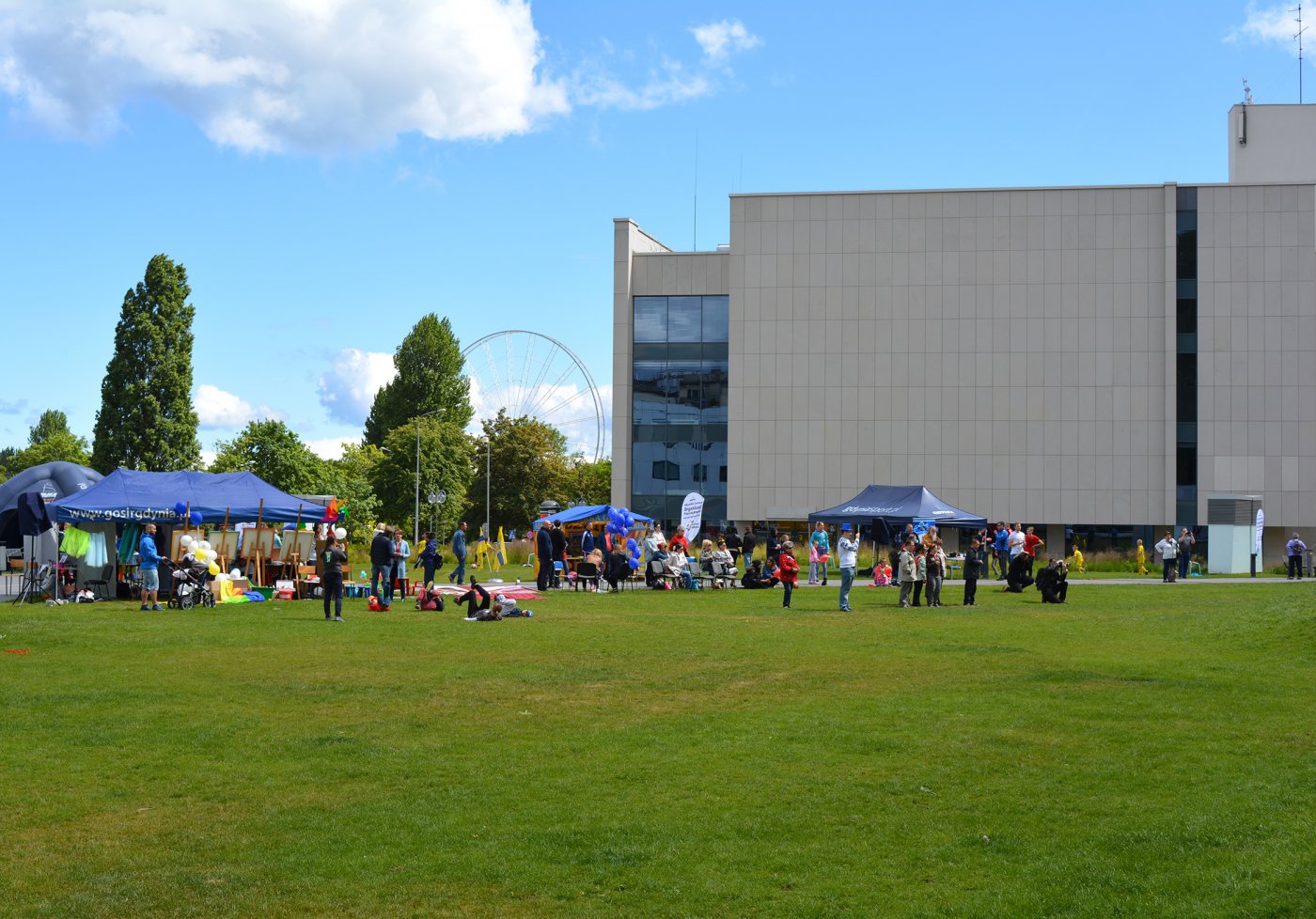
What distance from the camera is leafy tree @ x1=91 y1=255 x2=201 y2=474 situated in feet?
220

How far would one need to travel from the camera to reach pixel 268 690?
15.9m

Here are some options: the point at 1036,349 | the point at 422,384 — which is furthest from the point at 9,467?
the point at 1036,349

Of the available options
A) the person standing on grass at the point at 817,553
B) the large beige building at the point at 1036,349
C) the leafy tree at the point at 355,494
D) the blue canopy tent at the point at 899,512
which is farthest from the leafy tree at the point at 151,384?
the person standing on grass at the point at 817,553

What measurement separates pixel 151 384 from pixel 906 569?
49041 mm

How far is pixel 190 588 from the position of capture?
94.0ft

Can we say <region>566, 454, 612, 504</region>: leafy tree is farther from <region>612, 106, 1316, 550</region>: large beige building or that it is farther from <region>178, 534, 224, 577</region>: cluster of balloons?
<region>178, 534, 224, 577</region>: cluster of balloons

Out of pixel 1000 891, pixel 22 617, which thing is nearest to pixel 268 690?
pixel 1000 891

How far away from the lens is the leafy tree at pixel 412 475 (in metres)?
98.6

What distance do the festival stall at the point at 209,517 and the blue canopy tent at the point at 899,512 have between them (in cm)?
2014

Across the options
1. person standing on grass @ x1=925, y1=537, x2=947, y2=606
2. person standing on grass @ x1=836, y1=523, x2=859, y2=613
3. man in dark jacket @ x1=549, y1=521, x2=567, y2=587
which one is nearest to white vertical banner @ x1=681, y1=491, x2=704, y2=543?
man in dark jacket @ x1=549, y1=521, x2=567, y2=587

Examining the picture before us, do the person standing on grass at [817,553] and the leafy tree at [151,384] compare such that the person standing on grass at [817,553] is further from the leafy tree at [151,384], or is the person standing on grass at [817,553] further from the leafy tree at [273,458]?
the leafy tree at [273,458]

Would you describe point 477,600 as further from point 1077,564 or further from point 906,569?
point 1077,564

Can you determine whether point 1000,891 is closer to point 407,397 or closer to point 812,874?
point 812,874

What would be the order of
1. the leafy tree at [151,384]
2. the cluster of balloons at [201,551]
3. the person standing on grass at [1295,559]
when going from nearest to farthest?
1. the cluster of balloons at [201,551]
2. the person standing on grass at [1295,559]
3. the leafy tree at [151,384]
